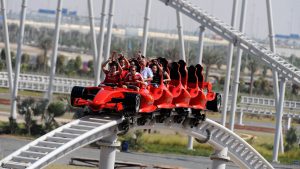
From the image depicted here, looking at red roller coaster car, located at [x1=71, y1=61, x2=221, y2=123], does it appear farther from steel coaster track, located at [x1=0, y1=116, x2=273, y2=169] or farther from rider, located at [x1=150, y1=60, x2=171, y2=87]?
steel coaster track, located at [x1=0, y1=116, x2=273, y2=169]

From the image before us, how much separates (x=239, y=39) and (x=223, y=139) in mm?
16078

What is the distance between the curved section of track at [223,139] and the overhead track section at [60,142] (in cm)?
273

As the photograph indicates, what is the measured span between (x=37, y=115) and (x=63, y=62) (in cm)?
7056

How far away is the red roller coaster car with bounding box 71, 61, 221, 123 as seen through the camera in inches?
927

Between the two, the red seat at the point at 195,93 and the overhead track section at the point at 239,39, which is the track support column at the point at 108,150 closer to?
the red seat at the point at 195,93

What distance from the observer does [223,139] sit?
95.8ft

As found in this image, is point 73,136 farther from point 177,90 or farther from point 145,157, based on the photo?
point 145,157

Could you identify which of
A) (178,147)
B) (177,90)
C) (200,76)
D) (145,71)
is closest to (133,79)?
(145,71)

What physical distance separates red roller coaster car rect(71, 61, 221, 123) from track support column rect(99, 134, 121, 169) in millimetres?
719

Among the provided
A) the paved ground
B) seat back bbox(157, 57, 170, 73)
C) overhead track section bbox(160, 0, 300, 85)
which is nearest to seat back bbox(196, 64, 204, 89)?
seat back bbox(157, 57, 170, 73)

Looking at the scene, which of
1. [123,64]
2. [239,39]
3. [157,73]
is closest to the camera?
[123,64]

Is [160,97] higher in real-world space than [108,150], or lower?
higher

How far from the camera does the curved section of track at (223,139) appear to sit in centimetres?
2725

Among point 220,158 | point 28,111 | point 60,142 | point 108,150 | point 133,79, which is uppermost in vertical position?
point 133,79
